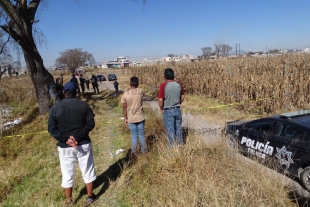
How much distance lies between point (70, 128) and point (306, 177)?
421cm

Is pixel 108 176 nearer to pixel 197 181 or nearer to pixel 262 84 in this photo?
pixel 197 181

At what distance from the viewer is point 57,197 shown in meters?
3.76

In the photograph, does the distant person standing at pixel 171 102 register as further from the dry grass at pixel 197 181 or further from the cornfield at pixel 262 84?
the cornfield at pixel 262 84

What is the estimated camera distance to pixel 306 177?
3.94 meters

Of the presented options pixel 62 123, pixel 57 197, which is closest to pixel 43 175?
pixel 57 197

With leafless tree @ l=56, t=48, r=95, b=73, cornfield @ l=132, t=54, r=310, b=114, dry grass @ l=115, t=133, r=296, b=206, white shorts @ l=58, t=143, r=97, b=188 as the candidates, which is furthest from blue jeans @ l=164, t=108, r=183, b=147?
leafless tree @ l=56, t=48, r=95, b=73

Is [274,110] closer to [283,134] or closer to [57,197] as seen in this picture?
[283,134]

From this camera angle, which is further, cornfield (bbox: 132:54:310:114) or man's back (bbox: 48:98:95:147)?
cornfield (bbox: 132:54:310:114)

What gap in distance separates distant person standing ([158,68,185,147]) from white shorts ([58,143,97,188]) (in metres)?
1.84

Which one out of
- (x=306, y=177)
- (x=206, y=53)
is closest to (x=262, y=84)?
(x=306, y=177)

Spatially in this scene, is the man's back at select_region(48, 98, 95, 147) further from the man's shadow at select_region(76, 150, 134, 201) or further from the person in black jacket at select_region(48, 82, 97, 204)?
the man's shadow at select_region(76, 150, 134, 201)

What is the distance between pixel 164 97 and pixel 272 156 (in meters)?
2.65

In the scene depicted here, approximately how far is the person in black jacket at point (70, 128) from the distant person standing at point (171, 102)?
6.28 ft

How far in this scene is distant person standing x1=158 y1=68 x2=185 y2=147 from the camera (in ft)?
15.4
